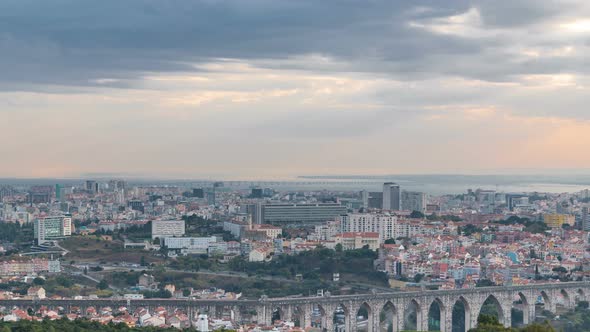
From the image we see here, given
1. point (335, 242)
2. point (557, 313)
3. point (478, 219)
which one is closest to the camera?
point (557, 313)

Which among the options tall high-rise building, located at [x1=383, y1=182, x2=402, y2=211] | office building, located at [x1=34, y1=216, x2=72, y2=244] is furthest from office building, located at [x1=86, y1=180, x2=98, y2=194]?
office building, located at [x1=34, y1=216, x2=72, y2=244]

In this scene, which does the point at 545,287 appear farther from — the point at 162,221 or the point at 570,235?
the point at 162,221

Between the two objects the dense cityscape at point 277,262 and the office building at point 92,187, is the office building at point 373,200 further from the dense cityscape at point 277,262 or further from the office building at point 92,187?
the office building at point 92,187

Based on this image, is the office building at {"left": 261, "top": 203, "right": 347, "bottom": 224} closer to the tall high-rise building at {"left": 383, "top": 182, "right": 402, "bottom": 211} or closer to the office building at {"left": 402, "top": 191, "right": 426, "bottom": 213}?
the office building at {"left": 402, "top": 191, "right": 426, "bottom": 213}

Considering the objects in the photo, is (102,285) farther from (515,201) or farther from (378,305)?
(515,201)

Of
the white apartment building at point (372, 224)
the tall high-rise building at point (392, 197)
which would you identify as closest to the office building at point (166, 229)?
the white apartment building at point (372, 224)

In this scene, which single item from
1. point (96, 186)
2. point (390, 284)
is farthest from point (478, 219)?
point (96, 186)
